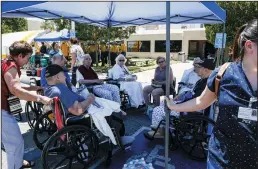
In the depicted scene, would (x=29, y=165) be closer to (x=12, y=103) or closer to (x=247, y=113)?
(x=12, y=103)

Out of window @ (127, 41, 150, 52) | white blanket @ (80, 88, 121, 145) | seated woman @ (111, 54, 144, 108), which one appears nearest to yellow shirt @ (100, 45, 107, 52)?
seated woman @ (111, 54, 144, 108)

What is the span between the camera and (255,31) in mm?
Result: 1279

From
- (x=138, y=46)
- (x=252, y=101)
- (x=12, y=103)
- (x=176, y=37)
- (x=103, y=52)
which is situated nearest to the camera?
(x=252, y=101)

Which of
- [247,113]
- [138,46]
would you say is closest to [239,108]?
[247,113]

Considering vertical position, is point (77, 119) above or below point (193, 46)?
below

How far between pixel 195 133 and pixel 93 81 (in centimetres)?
254

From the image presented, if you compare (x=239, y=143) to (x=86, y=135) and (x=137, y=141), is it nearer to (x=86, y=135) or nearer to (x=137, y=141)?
(x=86, y=135)

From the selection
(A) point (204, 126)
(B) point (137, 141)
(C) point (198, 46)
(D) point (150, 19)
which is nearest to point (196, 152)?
(A) point (204, 126)

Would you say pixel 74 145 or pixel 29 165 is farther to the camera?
pixel 29 165

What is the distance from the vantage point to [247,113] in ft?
4.38

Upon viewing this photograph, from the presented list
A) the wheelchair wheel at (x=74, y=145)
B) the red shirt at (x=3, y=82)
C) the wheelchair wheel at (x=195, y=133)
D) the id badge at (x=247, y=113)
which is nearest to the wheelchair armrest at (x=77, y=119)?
the wheelchair wheel at (x=74, y=145)

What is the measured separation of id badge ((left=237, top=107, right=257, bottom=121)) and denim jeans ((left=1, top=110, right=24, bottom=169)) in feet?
7.49

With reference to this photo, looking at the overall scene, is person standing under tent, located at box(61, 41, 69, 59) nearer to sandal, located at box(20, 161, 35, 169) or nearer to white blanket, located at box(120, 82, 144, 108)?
white blanket, located at box(120, 82, 144, 108)

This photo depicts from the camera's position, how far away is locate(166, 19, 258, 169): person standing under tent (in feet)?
4.33
